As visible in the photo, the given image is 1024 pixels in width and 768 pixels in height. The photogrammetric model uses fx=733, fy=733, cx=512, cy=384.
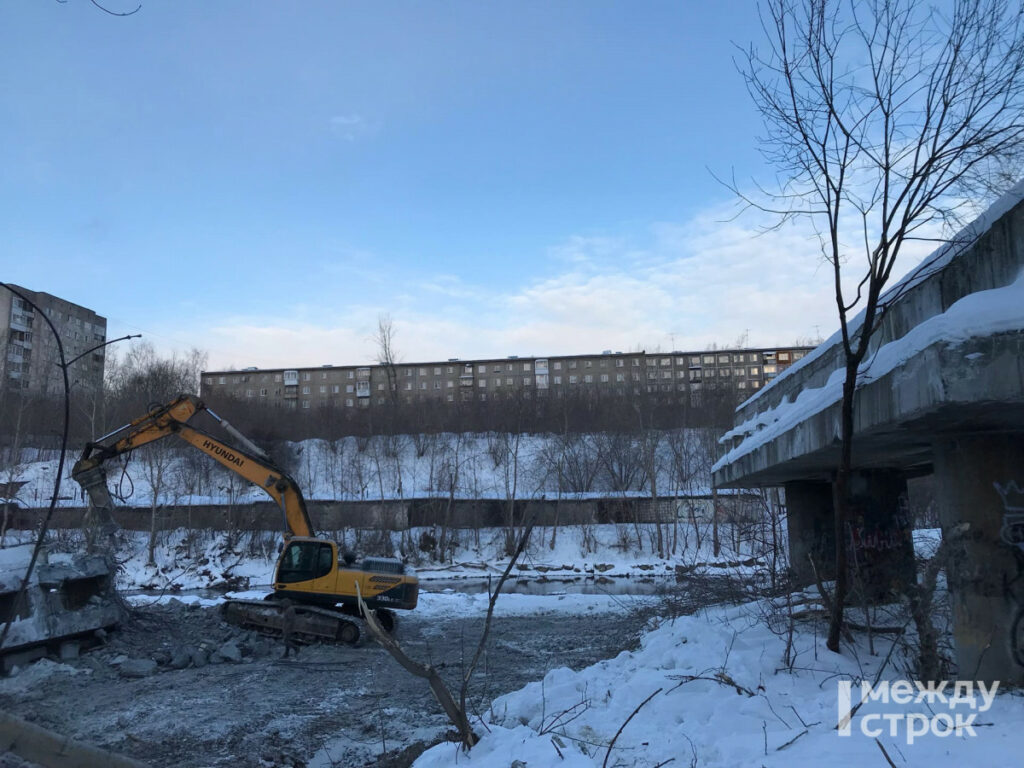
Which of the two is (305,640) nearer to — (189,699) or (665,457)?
(189,699)

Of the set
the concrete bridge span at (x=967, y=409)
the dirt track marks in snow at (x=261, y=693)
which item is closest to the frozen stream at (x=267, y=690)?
the dirt track marks in snow at (x=261, y=693)

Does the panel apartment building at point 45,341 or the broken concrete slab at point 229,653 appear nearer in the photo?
the broken concrete slab at point 229,653

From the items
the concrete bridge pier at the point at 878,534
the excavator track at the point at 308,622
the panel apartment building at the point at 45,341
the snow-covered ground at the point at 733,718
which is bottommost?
the excavator track at the point at 308,622

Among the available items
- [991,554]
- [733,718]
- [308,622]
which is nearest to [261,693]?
[308,622]

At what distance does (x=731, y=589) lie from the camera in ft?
40.8

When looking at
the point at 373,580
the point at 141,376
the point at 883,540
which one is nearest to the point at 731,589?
the point at 883,540

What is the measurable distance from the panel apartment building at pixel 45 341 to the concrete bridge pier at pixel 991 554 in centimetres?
5091

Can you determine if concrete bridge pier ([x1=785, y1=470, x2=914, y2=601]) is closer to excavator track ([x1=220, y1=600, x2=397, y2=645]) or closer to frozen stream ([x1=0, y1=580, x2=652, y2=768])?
frozen stream ([x1=0, y1=580, x2=652, y2=768])

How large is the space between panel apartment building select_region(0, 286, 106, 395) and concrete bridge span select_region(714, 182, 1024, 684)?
4972 centimetres

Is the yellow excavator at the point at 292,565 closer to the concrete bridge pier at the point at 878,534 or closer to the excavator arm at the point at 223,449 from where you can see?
the excavator arm at the point at 223,449

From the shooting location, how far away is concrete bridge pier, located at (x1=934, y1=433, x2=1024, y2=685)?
Result: 6.29 meters

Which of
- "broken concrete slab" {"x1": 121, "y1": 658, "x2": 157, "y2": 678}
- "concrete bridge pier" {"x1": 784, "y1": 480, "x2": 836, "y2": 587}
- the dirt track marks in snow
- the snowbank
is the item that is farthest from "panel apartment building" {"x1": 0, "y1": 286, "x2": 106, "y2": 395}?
the snowbank

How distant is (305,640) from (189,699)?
5.03m

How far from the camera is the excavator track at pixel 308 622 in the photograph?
15953 mm
